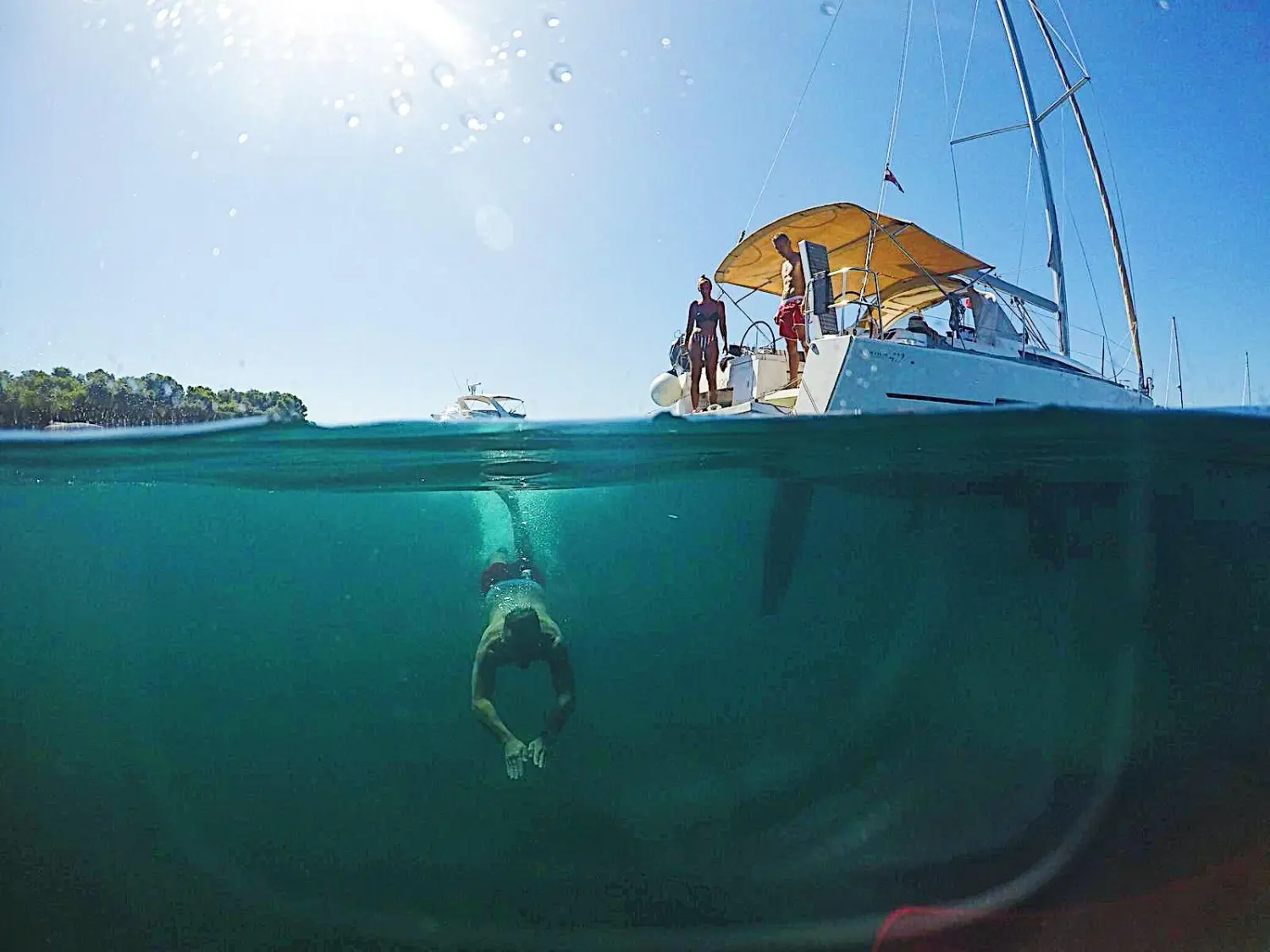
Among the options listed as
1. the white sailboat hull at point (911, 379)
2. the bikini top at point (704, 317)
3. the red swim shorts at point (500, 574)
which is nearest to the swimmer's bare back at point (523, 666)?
the red swim shorts at point (500, 574)

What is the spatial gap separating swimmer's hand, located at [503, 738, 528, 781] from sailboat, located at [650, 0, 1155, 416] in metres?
4.80

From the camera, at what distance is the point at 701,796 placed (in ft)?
36.0

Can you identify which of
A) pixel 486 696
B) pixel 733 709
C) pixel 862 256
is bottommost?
pixel 733 709

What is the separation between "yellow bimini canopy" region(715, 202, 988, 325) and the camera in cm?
1002

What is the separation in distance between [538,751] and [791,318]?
6.24 m

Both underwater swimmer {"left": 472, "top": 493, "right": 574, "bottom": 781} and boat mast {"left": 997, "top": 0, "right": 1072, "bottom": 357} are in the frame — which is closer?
underwater swimmer {"left": 472, "top": 493, "right": 574, "bottom": 781}

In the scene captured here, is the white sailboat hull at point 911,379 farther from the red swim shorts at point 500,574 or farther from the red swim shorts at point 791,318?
the red swim shorts at point 500,574

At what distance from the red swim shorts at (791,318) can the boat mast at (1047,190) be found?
167 inches

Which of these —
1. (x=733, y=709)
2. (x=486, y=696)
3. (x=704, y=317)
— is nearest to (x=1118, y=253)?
(x=704, y=317)

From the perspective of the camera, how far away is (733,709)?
67.1ft

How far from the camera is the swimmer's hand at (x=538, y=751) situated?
17.8 feet

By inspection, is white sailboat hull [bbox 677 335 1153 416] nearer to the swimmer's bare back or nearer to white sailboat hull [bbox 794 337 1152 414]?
white sailboat hull [bbox 794 337 1152 414]

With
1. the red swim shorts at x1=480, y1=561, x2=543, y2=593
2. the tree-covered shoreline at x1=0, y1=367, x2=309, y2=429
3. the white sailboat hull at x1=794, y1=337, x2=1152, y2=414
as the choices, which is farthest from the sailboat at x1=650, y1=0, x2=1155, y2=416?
the tree-covered shoreline at x1=0, y1=367, x2=309, y2=429

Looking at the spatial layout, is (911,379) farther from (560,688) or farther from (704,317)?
(560,688)
